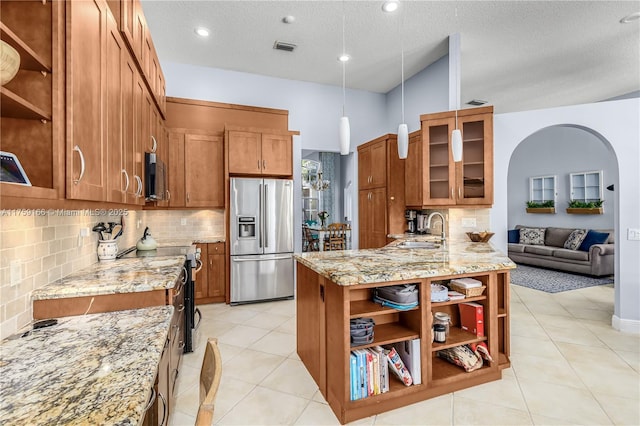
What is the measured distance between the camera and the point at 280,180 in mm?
4344

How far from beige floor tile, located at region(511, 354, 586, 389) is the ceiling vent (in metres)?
4.36

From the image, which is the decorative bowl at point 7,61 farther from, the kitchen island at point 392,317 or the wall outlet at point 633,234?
the wall outlet at point 633,234

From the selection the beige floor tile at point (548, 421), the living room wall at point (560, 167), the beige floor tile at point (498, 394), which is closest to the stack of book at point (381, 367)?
the beige floor tile at point (498, 394)

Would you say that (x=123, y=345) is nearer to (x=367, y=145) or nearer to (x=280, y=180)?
(x=280, y=180)

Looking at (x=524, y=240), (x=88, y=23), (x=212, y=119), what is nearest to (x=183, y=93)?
(x=212, y=119)

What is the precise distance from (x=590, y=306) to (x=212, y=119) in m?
5.91

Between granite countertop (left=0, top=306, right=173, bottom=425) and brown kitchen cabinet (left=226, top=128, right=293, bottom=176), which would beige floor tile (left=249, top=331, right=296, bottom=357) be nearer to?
granite countertop (left=0, top=306, right=173, bottom=425)

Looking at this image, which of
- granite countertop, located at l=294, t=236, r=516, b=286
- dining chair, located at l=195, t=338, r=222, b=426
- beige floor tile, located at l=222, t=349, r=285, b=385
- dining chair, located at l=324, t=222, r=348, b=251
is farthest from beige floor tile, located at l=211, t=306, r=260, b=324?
dining chair, located at l=324, t=222, r=348, b=251

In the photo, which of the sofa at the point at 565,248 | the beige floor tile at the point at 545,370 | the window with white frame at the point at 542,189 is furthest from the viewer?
the window with white frame at the point at 542,189

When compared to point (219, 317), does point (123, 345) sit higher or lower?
higher

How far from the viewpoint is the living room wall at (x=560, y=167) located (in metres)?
6.64

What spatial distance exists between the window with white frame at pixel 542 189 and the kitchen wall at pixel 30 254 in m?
9.01

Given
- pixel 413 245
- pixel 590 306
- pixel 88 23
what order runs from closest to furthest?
1. pixel 88 23
2. pixel 413 245
3. pixel 590 306

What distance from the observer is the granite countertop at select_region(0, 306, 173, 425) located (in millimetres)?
746
